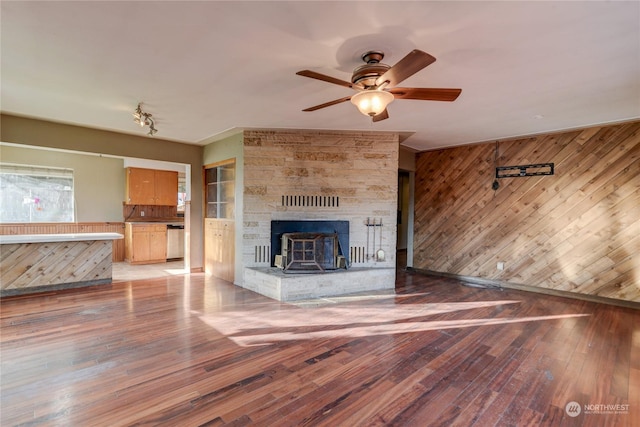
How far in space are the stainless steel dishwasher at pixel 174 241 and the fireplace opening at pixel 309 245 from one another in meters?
3.77

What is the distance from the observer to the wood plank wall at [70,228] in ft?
20.1

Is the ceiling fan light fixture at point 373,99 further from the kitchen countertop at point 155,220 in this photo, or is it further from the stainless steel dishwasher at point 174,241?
the kitchen countertop at point 155,220

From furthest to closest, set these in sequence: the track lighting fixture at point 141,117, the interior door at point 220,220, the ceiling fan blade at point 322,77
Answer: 1. the interior door at point 220,220
2. the track lighting fixture at point 141,117
3. the ceiling fan blade at point 322,77

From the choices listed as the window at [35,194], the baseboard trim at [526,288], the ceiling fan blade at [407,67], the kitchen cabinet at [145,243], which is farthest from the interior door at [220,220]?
the baseboard trim at [526,288]

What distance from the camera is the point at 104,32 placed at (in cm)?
217

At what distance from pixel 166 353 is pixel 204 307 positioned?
1.25 metres

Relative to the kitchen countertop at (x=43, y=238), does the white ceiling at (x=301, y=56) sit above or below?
above

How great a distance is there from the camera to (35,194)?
6.40 m

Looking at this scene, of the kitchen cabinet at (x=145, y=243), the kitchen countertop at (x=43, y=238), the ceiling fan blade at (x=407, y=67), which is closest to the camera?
the ceiling fan blade at (x=407, y=67)

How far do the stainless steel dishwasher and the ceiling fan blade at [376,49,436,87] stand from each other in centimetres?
652

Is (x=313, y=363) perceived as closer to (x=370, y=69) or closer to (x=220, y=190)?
(x=370, y=69)

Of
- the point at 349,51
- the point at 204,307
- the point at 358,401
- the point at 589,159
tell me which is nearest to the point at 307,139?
the point at 349,51

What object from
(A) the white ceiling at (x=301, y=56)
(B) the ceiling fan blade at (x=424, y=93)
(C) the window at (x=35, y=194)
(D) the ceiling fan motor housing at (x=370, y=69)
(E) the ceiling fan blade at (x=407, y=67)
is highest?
(A) the white ceiling at (x=301, y=56)

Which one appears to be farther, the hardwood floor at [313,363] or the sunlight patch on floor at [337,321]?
the sunlight patch on floor at [337,321]
